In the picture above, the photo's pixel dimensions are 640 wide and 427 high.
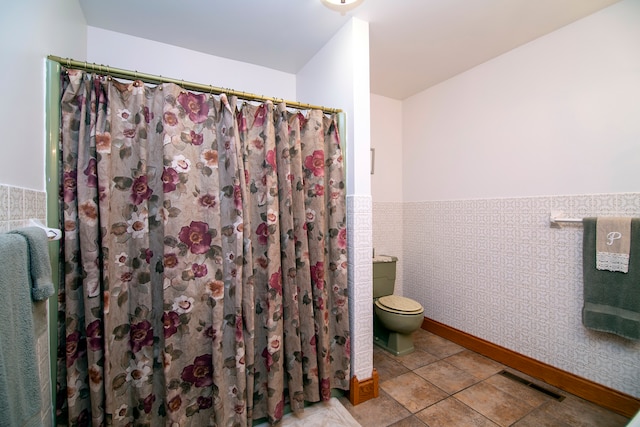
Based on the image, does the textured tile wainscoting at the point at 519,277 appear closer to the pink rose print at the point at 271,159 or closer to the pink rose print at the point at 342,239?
the pink rose print at the point at 342,239

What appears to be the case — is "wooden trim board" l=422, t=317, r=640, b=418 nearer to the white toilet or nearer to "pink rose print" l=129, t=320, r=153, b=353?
the white toilet

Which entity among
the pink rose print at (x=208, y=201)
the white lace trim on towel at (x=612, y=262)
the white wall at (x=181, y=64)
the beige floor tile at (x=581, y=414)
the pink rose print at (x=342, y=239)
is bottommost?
the beige floor tile at (x=581, y=414)

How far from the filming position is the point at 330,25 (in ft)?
5.65

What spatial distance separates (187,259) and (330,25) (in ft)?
5.51

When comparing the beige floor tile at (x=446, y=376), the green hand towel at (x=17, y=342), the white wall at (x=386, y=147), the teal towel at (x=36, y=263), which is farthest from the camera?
the white wall at (x=386, y=147)

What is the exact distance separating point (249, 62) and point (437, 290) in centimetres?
267

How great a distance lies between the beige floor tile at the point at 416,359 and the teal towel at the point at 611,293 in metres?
1.04

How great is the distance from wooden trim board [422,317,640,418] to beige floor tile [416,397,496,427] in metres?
0.69

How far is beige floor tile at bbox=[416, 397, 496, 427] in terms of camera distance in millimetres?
1481

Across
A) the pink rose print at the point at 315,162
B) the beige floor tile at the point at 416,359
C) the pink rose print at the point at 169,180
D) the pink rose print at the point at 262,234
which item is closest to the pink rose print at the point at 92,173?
the pink rose print at the point at 169,180

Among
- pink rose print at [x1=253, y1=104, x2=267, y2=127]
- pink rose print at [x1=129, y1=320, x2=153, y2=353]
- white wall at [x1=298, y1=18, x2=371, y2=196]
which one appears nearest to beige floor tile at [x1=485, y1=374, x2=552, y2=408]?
white wall at [x1=298, y1=18, x2=371, y2=196]

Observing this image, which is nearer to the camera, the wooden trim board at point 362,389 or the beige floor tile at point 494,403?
the beige floor tile at point 494,403

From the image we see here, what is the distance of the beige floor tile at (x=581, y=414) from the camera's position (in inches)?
57.9

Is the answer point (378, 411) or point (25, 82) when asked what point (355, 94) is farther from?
point (378, 411)
